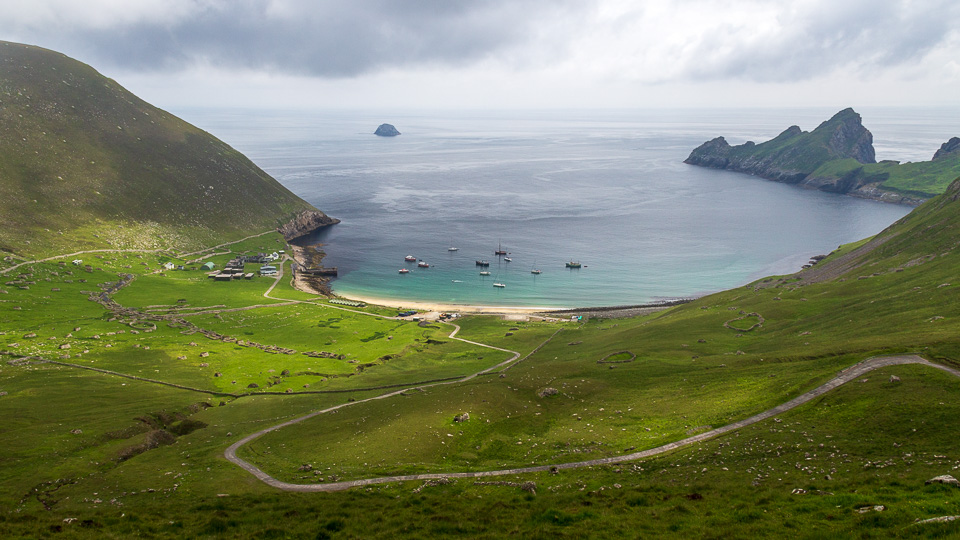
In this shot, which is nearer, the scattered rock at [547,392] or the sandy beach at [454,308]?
the scattered rock at [547,392]

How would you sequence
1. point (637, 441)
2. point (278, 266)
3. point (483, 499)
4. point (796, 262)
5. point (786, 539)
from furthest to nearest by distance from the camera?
point (796, 262), point (278, 266), point (637, 441), point (483, 499), point (786, 539)

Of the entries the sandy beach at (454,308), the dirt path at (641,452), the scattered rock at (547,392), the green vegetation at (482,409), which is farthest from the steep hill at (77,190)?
the scattered rock at (547,392)

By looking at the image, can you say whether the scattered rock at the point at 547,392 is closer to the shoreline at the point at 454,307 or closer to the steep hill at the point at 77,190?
the shoreline at the point at 454,307

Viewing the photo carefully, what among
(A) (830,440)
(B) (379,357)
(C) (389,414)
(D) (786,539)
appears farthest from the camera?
(B) (379,357)

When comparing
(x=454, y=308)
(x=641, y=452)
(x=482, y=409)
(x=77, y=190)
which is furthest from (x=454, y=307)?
(x=77, y=190)

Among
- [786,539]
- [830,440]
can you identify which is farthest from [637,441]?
[786,539]

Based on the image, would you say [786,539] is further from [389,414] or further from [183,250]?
[183,250]

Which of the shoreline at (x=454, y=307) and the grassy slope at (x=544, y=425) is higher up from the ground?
the grassy slope at (x=544, y=425)

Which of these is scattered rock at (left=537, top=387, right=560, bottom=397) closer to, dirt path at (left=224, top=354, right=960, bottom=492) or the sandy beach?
dirt path at (left=224, top=354, right=960, bottom=492)

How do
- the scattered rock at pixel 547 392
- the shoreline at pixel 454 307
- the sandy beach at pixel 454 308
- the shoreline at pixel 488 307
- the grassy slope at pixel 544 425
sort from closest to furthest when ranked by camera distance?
the grassy slope at pixel 544 425 → the scattered rock at pixel 547 392 → the shoreline at pixel 488 307 → the shoreline at pixel 454 307 → the sandy beach at pixel 454 308

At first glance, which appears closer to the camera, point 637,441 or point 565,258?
point 637,441

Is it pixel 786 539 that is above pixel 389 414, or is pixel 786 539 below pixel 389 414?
above
